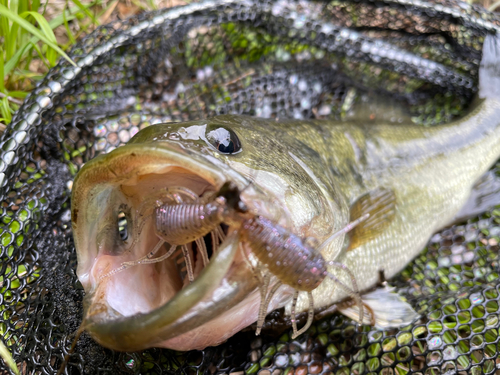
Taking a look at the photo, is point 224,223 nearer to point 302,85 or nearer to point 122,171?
point 122,171

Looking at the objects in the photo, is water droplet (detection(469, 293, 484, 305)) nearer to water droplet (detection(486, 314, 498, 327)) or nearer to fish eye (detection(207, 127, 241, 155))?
water droplet (detection(486, 314, 498, 327))

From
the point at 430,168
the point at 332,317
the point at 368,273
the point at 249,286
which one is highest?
the point at 249,286

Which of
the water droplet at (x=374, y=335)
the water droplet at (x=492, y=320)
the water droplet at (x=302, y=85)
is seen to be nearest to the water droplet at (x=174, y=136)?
the water droplet at (x=374, y=335)

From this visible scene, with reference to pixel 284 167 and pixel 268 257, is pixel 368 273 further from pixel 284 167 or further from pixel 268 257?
pixel 268 257

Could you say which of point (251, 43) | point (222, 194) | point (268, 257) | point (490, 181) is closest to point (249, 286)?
point (268, 257)

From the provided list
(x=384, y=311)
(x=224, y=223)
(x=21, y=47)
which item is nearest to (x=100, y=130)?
(x=21, y=47)

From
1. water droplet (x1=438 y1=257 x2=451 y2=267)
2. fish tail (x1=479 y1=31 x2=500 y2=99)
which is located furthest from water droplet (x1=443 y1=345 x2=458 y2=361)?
fish tail (x1=479 y1=31 x2=500 y2=99)

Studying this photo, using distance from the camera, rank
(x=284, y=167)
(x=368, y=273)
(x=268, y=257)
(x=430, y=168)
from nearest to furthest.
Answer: (x=268, y=257) < (x=284, y=167) < (x=368, y=273) < (x=430, y=168)
